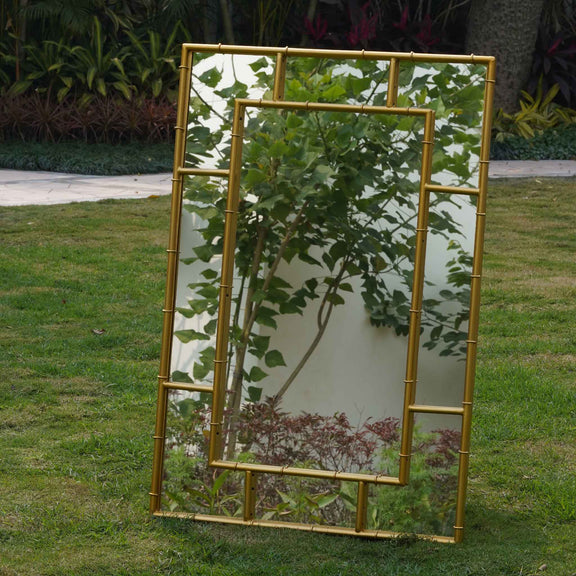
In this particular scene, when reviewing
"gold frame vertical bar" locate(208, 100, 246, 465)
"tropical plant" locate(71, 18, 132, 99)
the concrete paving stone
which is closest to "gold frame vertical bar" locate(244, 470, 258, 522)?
"gold frame vertical bar" locate(208, 100, 246, 465)

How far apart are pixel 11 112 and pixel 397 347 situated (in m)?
9.25

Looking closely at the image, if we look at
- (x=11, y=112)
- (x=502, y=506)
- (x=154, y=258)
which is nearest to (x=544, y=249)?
(x=154, y=258)

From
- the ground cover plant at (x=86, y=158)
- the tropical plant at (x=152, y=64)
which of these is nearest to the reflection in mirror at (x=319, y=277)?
the ground cover plant at (x=86, y=158)

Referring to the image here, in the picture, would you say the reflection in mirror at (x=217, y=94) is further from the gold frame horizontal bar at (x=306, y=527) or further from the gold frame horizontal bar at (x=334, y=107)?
the gold frame horizontal bar at (x=306, y=527)

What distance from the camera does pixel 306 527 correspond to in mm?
3209

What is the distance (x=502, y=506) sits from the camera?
3.51 metres

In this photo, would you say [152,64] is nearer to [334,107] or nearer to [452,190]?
[334,107]

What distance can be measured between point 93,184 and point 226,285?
6.94 metres

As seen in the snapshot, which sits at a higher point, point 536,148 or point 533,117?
point 533,117

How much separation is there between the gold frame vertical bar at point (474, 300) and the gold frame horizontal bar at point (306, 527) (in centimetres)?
10

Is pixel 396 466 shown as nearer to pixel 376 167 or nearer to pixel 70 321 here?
pixel 376 167

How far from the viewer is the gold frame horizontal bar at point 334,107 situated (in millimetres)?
3076

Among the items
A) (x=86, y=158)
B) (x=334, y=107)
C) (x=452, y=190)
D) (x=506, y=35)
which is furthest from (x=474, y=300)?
(x=506, y=35)

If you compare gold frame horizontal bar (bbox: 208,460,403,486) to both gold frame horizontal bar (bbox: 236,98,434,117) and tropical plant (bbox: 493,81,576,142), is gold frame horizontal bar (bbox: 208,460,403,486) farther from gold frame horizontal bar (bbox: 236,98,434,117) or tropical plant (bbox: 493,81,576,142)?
tropical plant (bbox: 493,81,576,142)
